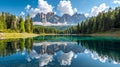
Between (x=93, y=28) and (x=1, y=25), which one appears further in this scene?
(x=93, y=28)

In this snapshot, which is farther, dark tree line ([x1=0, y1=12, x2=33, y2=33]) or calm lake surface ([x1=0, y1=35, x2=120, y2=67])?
dark tree line ([x1=0, y1=12, x2=33, y2=33])

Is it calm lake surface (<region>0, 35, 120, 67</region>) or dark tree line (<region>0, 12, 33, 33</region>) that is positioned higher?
dark tree line (<region>0, 12, 33, 33</region>)

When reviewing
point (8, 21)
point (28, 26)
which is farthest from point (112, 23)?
point (8, 21)

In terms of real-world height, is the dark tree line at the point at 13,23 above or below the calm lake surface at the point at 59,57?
above

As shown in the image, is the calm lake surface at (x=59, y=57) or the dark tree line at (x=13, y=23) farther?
the dark tree line at (x=13, y=23)

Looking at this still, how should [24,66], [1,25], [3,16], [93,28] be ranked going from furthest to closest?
[93,28]
[3,16]
[1,25]
[24,66]

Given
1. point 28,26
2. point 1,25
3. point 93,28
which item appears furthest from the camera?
point 93,28

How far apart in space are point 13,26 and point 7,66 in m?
128

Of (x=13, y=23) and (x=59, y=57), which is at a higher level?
(x=13, y=23)

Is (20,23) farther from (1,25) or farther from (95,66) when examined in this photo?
(95,66)

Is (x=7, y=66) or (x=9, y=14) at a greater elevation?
(x=9, y=14)

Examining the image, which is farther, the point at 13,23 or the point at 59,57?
the point at 13,23

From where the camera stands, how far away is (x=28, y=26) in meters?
165

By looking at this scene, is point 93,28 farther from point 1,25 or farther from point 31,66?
point 31,66
